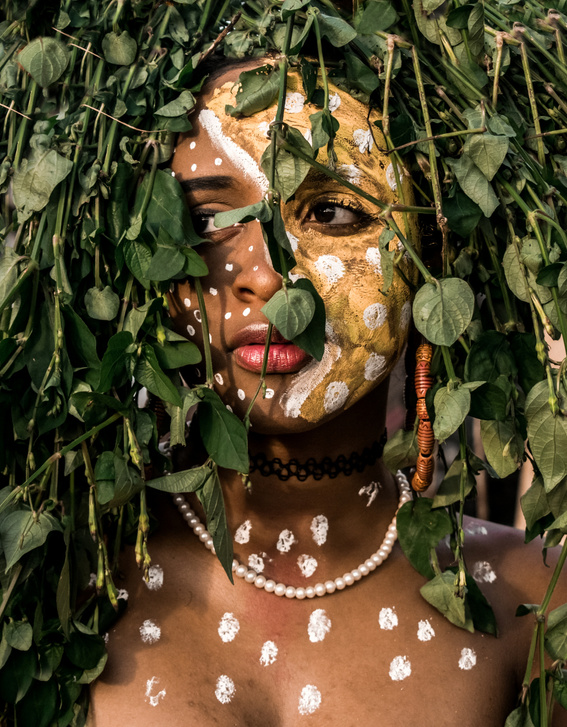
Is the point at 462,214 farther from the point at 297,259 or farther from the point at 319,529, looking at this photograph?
the point at 319,529

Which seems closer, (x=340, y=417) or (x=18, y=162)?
(x=18, y=162)

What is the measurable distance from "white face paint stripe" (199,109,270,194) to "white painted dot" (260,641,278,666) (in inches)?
27.7

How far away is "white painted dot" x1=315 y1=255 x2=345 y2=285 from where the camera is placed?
1.39 metres

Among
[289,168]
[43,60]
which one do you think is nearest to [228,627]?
[289,168]

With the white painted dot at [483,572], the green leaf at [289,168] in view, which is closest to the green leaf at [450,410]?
the green leaf at [289,168]

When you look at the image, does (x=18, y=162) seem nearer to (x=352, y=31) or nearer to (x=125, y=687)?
(x=352, y=31)

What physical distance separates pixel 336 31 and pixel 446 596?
2.82 ft

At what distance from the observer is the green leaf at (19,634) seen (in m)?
1.35

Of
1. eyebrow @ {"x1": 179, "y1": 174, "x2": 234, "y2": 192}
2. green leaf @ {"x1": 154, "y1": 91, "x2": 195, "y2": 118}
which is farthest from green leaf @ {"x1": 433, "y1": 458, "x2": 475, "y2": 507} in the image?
green leaf @ {"x1": 154, "y1": 91, "x2": 195, "y2": 118}

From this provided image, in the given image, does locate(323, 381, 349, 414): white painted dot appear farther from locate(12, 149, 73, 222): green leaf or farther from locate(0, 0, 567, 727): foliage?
locate(12, 149, 73, 222): green leaf

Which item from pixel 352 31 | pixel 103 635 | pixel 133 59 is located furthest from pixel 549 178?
pixel 103 635

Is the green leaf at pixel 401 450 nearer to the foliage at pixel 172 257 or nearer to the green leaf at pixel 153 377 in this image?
the foliage at pixel 172 257

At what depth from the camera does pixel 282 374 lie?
1.40 metres

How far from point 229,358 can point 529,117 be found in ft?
1.96
